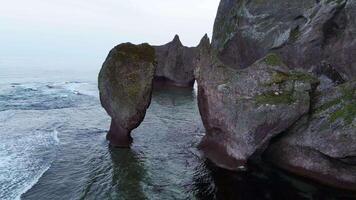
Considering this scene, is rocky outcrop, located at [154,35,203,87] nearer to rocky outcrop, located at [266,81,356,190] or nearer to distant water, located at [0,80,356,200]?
distant water, located at [0,80,356,200]

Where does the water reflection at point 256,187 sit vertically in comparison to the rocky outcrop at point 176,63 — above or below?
below

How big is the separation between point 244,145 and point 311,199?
5394mm

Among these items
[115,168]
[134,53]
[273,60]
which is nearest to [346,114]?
[273,60]

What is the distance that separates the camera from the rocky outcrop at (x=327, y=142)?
777 inches

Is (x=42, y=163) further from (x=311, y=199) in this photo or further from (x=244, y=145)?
(x=311, y=199)

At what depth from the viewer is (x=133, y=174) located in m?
21.8

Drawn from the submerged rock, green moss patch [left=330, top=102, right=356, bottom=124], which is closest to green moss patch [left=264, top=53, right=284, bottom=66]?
the submerged rock

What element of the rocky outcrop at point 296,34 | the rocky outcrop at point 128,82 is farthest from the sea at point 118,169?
the rocky outcrop at point 296,34

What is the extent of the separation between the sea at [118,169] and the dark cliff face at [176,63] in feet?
114

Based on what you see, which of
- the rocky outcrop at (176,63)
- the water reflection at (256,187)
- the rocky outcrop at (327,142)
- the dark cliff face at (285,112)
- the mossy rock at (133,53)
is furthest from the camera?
the rocky outcrop at (176,63)

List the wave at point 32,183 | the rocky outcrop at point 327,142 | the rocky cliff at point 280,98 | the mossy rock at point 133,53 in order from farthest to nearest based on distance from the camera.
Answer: the mossy rock at point 133,53 < the rocky cliff at point 280,98 < the rocky outcrop at point 327,142 < the wave at point 32,183

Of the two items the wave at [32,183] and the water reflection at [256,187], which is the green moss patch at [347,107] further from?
the wave at [32,183]

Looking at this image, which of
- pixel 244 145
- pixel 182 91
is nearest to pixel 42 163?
pixel 244 145

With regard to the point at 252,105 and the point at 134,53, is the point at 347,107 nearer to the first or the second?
the point at 252,105
